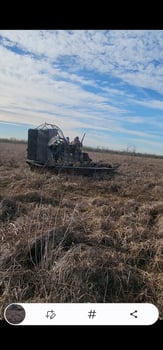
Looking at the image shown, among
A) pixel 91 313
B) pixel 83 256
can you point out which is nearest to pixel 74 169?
pixel 83 256

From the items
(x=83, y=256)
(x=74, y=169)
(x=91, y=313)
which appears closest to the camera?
(x=91, y=313)

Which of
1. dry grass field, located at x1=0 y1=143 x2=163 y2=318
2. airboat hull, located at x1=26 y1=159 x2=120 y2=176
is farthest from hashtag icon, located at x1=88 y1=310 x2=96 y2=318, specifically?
airboat hull, located at x1=26 y1=159 x2=120 y2=176

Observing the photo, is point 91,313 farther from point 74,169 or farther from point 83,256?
point 74,169

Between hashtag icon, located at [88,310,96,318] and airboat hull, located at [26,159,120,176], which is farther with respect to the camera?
airboat hull, located at [26,159,120,176]

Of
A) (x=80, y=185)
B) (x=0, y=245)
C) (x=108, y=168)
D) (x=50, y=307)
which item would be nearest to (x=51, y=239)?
(x=0, y=245)

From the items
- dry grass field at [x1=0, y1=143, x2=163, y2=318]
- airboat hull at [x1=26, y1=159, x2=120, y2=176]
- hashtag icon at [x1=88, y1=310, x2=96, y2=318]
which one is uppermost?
airboat hull at [x1=26, y1=159, x2=120, y2=176]

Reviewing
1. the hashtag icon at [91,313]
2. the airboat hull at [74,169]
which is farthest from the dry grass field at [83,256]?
the airboat hull at [74,169]

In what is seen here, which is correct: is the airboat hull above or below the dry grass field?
above

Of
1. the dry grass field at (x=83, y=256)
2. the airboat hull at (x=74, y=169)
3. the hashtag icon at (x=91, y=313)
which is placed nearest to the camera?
the hashtag icon at (x=91, y=313)

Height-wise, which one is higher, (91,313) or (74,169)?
(74,169)

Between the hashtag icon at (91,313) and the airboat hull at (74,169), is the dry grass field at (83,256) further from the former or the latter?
the airboat hull at (74,169)

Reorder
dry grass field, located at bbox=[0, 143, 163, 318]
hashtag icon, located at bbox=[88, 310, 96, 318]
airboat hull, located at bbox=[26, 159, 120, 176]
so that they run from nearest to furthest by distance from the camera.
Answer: hashtag icon, located at bbox=[88, 310, 96, 318], dry grass field, located at bbox=[0, 143, 163, 318], airboat hull, located at bbox=[26, 159, 120, 176]

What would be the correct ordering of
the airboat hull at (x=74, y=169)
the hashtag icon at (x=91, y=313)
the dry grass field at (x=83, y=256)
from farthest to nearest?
the airboat hull at (x=74, y=169), the dry grass field at (x=83, y=256), the hashtag icon at (x=91, y=313)

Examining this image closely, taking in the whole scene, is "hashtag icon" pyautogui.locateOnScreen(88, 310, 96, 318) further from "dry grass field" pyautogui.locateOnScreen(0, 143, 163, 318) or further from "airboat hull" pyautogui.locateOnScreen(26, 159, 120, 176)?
"airboat hull" pyautogui.locateOnScreen(26, 159, 120, 176)
